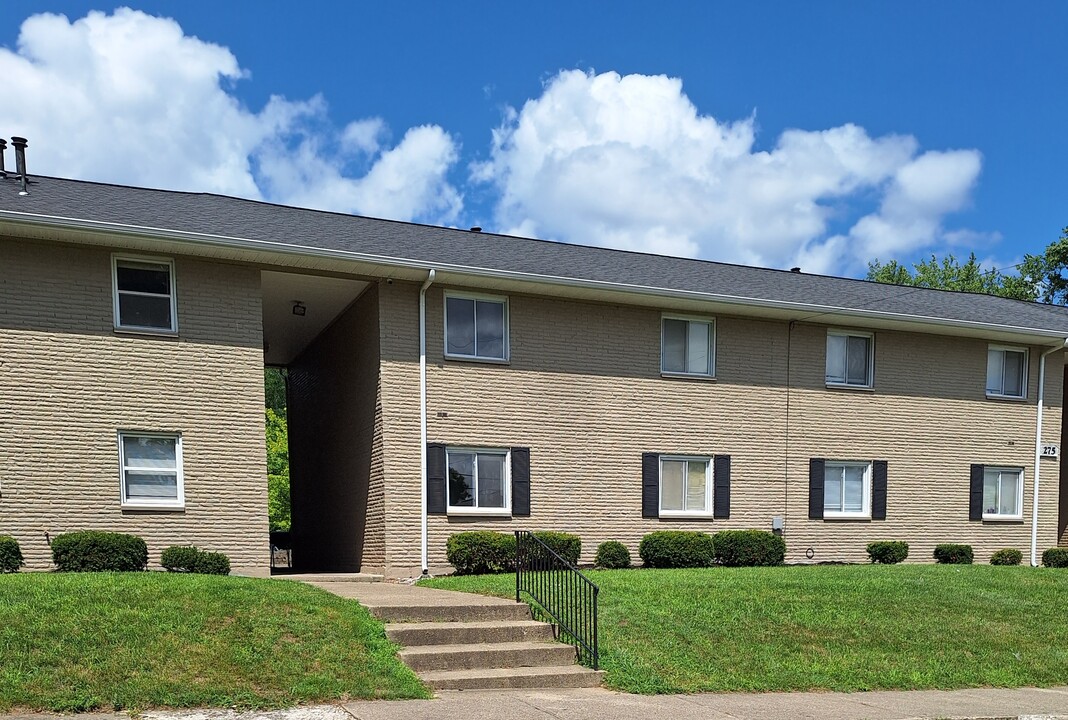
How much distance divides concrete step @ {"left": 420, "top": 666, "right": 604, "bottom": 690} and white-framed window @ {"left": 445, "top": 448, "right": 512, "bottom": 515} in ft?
20.4

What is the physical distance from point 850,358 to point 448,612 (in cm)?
1169

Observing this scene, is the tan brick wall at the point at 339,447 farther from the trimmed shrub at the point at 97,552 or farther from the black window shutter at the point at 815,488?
the black window shutter at the point at 815,488

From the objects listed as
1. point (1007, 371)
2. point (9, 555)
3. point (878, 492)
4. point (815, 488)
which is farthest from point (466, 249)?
point (1007, 371)

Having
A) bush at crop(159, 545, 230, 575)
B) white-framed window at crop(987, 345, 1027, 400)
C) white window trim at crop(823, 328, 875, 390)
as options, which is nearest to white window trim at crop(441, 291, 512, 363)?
bush at crop(159, 545, 230, 575)

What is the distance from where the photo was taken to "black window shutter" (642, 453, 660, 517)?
15695 millimetres

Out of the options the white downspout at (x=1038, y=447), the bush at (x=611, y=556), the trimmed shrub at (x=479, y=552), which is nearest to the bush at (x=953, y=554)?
the white downspout at (x=1038, y=447)

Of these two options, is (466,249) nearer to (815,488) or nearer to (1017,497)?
(815,488)

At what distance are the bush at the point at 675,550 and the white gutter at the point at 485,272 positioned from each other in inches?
169

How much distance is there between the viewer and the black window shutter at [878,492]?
17609mm

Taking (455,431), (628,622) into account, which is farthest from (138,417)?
(628,622)

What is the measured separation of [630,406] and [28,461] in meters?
9.63

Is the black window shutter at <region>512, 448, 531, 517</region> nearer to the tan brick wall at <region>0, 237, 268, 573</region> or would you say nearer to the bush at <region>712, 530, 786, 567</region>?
the bush at <region>712, 530, 786, 567</region>

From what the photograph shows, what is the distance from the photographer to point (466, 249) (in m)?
15.9

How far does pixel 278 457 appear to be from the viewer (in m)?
39.0
